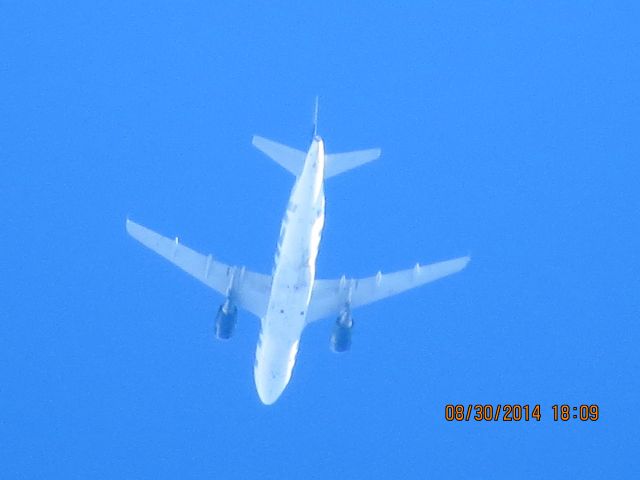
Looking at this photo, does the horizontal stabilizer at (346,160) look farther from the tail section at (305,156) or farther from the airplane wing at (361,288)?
the airplane wing at (361,288)

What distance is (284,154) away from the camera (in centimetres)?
5278

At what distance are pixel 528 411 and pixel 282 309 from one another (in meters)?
26.2

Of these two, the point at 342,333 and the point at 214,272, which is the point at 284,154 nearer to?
the point at 214,272

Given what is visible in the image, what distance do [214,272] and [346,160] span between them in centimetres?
1016

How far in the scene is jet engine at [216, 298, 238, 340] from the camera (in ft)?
187

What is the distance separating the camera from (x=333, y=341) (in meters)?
58.0

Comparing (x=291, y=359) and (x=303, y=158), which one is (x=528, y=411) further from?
(x=303, y=158)


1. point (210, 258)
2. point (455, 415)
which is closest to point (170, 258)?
point (210, 258)

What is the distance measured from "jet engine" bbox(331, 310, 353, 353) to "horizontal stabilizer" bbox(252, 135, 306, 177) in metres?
8.63

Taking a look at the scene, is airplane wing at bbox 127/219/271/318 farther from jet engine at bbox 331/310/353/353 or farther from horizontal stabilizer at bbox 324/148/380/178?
horizontal stabilizer at bbox 324/148/380/178

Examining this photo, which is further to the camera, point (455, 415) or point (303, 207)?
point (455, 415)

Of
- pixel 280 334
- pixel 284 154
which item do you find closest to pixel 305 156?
pixel 284 154

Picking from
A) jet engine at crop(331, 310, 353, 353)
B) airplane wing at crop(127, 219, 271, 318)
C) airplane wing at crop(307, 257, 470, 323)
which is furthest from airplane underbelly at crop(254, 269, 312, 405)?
airplane wing at crop(307, 257, 470, 323)

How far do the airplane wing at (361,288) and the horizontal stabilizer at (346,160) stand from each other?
7.63m
